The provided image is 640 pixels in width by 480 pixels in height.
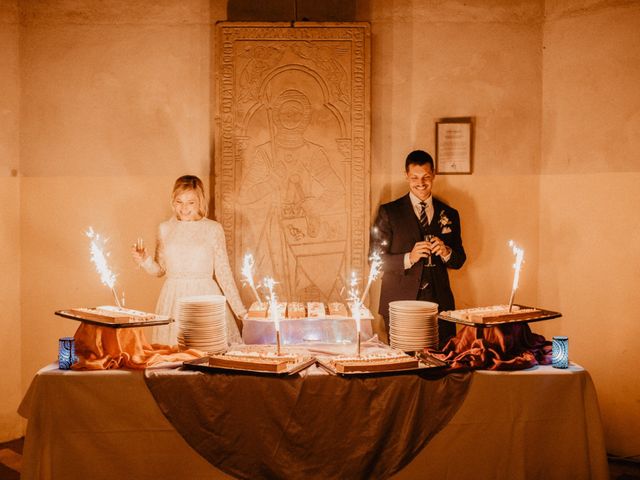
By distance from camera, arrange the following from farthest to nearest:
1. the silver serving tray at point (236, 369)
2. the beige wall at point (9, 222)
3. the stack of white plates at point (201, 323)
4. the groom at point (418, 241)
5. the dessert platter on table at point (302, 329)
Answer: the beige wall at point (9, 222), the groom at point (418, 241), the dessert platter on table at point (302, 329), the stack of white plates at point (201, 323), the silver serving tray at point (236, 369)

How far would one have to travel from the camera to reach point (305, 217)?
15.4ft

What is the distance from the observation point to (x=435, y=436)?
2705 millimetres

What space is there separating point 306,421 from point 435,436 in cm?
65

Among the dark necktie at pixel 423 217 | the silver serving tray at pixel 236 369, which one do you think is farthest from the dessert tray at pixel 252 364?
the dark necktie at pixel 423 217

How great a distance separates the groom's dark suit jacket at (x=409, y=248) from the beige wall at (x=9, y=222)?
3096 millimetres

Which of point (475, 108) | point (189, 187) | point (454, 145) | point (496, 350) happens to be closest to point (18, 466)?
point (189, 187)

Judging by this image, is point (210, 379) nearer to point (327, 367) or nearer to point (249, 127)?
point (327, 367)

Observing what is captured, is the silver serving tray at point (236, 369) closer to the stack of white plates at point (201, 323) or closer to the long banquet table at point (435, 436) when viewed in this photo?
the long banquet table at point (435, 436)

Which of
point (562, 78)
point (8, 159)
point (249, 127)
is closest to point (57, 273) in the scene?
point (8, 159)

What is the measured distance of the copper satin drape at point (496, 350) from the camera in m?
2.79

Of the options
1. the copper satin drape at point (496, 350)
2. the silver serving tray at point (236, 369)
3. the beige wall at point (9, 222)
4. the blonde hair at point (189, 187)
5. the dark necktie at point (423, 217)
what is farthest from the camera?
the beige wall at point (9, 222)

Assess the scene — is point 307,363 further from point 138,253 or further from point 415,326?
point 138,253

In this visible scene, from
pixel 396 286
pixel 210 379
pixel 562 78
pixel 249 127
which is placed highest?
pixel 562 78

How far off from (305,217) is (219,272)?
0.96 meters
